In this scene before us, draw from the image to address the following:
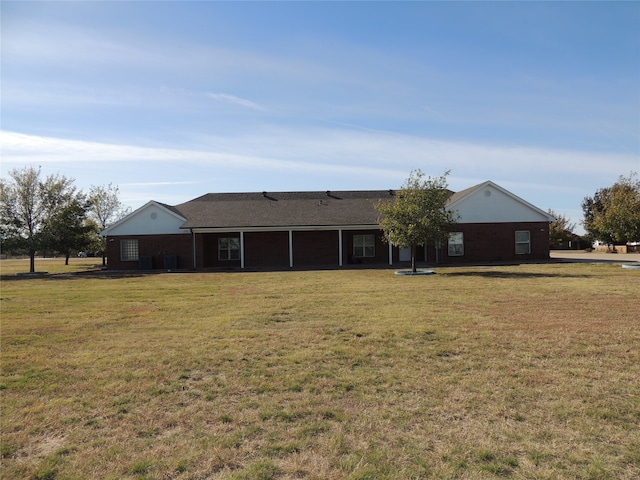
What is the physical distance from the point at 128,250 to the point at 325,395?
2726 centimetres

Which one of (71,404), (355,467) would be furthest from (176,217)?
(355,467)

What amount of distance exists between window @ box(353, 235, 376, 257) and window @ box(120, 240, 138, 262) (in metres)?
14.2

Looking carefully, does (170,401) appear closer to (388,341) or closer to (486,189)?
(388,341)

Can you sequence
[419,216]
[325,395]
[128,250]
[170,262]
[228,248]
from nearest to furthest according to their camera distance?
[325,395], [419,216], [170,262], [128,250], [228,248]

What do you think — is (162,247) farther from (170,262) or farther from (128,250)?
(128,250)

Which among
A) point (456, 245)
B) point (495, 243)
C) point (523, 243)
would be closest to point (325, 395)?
point (456, 245)

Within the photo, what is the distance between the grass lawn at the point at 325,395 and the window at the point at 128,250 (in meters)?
19.7

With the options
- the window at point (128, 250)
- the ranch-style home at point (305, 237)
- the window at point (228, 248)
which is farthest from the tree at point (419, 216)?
the window at point (128, 250)

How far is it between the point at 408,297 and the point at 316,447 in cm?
936

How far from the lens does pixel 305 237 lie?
29.6 meters

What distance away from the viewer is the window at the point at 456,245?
28.3 metres

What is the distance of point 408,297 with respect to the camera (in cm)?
1274

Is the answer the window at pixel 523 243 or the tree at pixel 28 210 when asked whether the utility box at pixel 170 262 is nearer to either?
the tree at pixel 28 210

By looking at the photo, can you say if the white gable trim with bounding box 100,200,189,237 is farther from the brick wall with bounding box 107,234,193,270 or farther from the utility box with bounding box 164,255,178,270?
the utility box with bounding box 164,255,178,270
